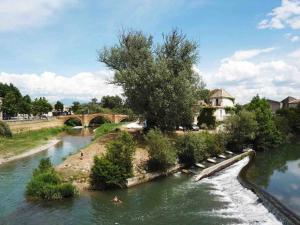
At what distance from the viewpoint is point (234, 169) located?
42.4m

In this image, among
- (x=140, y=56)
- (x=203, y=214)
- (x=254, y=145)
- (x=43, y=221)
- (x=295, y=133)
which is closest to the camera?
(x=43, y=221)

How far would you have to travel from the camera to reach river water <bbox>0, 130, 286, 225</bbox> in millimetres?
25141

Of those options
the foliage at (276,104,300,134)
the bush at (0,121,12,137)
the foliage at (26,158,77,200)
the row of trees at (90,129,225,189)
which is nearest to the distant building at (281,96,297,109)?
the foliage at (276,104,300,134)

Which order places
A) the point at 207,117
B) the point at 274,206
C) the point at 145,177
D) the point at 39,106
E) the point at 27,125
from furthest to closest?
1. the point at 39,106
2. the point at 27,125
3. the point at 207,117
4. the point at 145,177
5. the point at 274,206

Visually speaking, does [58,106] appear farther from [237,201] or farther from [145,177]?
[237,201]

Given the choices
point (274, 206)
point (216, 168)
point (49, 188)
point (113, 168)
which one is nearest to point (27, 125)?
point (216, 168)

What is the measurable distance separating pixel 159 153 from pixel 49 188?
12.1 metres

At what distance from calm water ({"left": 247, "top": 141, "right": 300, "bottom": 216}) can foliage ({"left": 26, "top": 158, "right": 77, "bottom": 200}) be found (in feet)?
55.6

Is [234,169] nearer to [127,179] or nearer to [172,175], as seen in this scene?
[172,175]

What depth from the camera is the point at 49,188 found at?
29297 millimetres

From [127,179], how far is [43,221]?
10.2m

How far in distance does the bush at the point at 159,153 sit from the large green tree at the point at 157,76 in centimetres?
880

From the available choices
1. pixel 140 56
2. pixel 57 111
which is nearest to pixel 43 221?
pixel 140 56

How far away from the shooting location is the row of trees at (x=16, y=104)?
320ft
